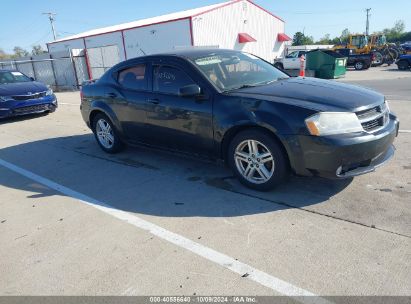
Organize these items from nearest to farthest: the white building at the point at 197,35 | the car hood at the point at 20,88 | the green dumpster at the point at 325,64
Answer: the car hood at the point at 20,88
the green dumpster at the point at 325,64
the white building at the point at 197,35

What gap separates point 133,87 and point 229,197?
7.78ft

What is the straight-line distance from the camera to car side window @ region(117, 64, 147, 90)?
5105 mm

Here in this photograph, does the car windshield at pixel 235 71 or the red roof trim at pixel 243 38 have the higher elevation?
the red roof trim at pixel 243 38

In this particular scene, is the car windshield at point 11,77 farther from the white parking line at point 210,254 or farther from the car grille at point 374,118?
the car grille at point 374,118

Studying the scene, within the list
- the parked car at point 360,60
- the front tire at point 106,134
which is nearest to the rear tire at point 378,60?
the parked car at point 360,60

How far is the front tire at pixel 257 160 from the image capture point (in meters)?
3.77

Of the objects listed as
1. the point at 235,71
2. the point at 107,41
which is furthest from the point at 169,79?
the point at 107,41

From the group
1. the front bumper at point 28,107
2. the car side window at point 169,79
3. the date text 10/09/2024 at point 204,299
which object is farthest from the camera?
the front bumper at point 28,107

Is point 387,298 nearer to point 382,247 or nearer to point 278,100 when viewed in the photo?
point 382,247

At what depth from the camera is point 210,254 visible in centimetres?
301

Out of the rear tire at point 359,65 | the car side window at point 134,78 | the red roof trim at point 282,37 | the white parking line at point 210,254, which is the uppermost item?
the red roof trim at point 282,37

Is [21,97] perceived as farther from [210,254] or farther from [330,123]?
[330,123]

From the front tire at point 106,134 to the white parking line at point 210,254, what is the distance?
1457mm

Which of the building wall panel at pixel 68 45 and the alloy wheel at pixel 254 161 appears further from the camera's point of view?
the building wall panel at pixel 68 45
